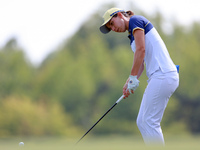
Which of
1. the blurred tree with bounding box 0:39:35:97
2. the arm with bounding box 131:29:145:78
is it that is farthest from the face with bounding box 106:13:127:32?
the blurred tree with bounding box 0:39:35:97

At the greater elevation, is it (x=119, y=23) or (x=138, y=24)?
(x=119, y=23)

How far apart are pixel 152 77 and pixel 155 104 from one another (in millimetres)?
356

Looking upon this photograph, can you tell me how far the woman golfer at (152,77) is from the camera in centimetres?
617

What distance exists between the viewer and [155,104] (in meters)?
6.18

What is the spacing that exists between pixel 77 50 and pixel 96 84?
6.48m

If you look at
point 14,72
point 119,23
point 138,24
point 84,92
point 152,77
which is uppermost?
point 14,72

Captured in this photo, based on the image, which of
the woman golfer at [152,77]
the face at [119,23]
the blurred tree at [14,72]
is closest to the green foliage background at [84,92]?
the blurred tree at [14,72]

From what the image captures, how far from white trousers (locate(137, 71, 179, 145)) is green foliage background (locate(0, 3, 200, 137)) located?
1613 inches

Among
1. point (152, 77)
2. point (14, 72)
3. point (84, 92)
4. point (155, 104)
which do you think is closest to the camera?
point (155, 104)

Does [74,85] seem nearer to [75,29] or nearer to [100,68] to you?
[100,68]

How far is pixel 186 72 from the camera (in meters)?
53.7

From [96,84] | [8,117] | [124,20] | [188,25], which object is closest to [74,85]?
[96,84]

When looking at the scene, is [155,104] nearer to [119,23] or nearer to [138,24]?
[138,24]

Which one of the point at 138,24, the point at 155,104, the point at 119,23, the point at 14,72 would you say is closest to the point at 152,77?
the point at 155,104
